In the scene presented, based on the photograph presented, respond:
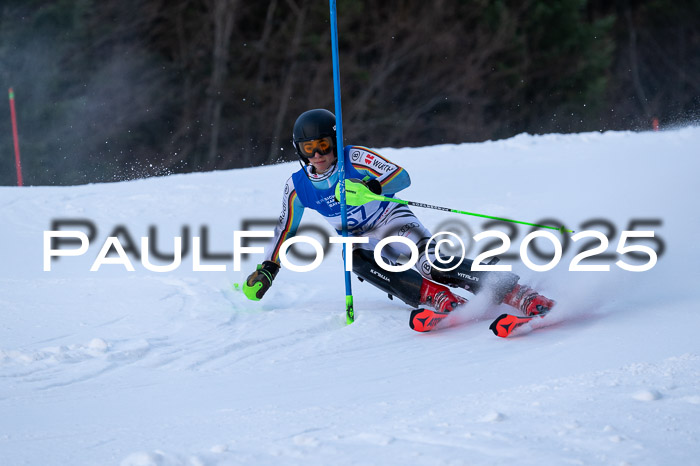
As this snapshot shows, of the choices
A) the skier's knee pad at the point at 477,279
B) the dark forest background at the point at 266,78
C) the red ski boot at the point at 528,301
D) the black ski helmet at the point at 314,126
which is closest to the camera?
the red ski boot at the point at 528,301

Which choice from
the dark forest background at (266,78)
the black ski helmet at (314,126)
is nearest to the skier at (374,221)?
the black ski helmet at (314,126)

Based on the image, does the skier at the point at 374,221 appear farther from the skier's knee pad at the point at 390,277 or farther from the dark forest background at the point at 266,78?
the dark forest background at the point at 266,78

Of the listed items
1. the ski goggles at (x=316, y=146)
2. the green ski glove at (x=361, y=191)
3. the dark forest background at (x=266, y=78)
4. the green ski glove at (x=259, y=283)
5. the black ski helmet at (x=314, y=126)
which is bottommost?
the green ski glove at (x=259, y=283)

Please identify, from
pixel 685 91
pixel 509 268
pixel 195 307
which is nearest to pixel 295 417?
pixel 509 268

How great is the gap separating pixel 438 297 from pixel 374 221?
618mm

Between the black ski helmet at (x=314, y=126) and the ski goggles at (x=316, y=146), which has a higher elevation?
the black ski helmet at (x=314, y=126)

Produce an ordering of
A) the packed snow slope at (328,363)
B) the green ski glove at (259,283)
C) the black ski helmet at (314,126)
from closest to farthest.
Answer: the packed snow slope at (328,363), the black ski helmet at (314,126), the green ski glove at (259,283)

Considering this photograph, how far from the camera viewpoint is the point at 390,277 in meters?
5.02

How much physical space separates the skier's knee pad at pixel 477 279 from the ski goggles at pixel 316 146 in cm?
93

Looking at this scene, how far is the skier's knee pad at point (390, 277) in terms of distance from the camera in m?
4.98

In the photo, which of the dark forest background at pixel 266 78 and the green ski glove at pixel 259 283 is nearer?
the green ski glove at pixel 259 283

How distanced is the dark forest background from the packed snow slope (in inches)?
485

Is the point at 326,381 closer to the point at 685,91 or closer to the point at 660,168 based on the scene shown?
the point at 660,168

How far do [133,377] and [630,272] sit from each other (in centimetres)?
294
